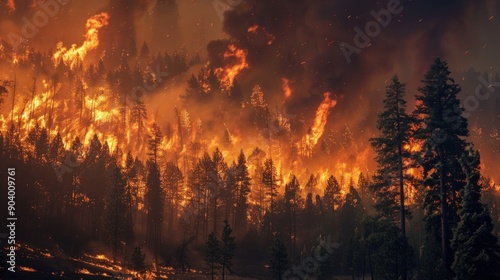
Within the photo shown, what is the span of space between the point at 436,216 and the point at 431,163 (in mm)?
4208

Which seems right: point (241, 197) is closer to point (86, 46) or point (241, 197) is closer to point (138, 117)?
point (138, 117)

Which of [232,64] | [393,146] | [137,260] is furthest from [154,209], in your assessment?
[232,64]

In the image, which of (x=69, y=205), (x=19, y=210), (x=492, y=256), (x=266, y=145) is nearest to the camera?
(x=492, y=256)

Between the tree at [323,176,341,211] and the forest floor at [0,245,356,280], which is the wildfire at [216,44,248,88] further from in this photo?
the forest floor at [0,245,356,280]

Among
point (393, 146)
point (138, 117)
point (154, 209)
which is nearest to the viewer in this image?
point (393, 146)

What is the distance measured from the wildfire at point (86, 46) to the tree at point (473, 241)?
172 m

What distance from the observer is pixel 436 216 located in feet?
106

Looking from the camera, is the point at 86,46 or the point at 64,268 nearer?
the point at 64,268

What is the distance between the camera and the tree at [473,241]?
26859mm

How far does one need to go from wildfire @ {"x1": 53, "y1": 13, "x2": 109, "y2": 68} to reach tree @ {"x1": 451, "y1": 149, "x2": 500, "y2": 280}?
171986mm

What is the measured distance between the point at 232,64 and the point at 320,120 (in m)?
48.6

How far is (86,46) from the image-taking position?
183m

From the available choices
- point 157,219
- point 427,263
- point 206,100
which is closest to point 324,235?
point 427,263

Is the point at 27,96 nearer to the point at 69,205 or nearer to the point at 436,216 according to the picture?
the point at 69,205
